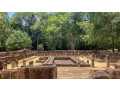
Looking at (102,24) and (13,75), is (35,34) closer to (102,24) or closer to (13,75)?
(102,24)

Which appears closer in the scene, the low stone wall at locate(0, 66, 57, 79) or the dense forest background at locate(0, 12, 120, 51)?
the low stone wall at locate(0, 66, 57, 79)

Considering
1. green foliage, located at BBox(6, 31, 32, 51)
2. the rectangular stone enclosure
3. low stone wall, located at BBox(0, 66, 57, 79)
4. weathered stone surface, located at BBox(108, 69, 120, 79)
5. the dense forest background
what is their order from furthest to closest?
green foliage, located at BBox(6, 31, 32, 51)
the dense forest background
the rectangular stone enclosure
weathered stone surface, located at BBox(108, 69, 120, 79)
low stone wall, located at BBox(0, 66, 57, 79)

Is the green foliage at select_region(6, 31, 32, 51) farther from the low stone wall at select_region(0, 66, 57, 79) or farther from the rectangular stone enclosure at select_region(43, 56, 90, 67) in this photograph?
the low stone wall at select_region(0, 66, 57, 79)

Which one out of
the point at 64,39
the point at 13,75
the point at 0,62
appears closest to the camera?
the point at 13,75

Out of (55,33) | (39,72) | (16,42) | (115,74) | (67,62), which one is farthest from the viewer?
(55,33)

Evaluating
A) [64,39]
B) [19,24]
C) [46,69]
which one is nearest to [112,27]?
[46,69]

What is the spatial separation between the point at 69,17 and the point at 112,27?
15720mm

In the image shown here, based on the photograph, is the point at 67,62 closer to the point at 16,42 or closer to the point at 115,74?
the point at 115,74

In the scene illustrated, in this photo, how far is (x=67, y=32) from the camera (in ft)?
97.4

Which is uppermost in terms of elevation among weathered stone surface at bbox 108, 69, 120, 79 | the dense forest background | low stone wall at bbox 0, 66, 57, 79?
the dense forest background

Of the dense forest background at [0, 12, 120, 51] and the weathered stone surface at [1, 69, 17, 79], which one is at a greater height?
the dense forest background at [0, 12, 120, 51]

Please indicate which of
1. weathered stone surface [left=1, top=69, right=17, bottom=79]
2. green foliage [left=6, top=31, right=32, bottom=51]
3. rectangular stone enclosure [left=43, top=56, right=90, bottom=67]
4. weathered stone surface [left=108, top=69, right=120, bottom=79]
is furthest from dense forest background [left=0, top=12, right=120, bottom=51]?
weathered stone surface [left=1, top=69, right=17, bottom=79]

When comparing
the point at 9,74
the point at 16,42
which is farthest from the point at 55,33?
the point at 9,74

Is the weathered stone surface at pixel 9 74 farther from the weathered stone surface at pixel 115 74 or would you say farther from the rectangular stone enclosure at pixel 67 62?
the weathered stone surface at pixel 115 74
